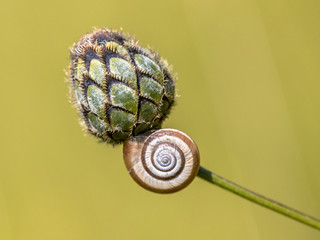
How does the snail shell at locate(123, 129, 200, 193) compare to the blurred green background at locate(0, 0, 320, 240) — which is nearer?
the snail shell at locate(123, 129, 200, 193)

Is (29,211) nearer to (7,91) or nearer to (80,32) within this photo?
(7,91)

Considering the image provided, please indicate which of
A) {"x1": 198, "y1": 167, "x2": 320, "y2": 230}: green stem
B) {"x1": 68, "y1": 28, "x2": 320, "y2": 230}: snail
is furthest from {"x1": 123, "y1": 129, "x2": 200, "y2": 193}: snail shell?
{"x1": 198, "y1": 167, "x2": 320, "y2": 230}: green stem

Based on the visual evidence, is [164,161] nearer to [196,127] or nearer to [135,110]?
[135,110]

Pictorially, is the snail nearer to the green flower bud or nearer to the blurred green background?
the green flower bud

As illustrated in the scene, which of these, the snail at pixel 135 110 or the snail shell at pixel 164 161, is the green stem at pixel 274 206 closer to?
the snail at pixel 135 110

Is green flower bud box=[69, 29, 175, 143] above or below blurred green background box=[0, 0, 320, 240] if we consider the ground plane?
above
